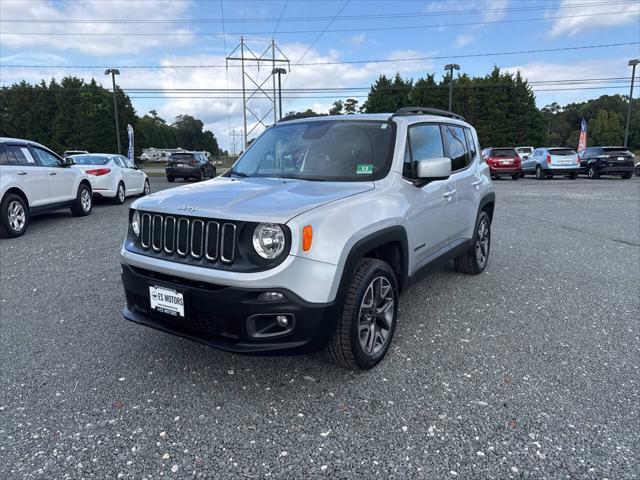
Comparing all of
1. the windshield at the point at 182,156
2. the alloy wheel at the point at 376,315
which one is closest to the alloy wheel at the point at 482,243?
the alloy wheel at the point at 376,315

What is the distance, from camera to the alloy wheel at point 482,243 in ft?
18.7

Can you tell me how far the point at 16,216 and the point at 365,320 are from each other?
791cm

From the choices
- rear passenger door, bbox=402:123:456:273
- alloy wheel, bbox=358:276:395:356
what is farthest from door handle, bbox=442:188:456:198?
alloy wheel, bbox=358:276:395:356

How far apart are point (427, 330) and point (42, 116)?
75.9 metres

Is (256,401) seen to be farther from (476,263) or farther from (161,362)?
(476,263)

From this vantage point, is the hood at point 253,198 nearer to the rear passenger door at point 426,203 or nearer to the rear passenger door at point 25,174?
the rear passenger door at point 426,203

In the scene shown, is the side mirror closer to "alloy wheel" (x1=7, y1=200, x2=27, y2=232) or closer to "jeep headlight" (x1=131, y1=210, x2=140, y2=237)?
"jeep headlight" (x1=131, y1=210, x2=140, y2=237)

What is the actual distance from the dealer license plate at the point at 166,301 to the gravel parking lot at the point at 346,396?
565 mm

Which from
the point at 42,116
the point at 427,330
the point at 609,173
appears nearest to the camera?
the point at 427,330

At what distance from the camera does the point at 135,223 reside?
3393 millimetres

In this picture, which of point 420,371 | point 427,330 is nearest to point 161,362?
point 420,371

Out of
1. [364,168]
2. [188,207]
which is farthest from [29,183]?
[364,168]

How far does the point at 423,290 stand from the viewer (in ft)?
17.0

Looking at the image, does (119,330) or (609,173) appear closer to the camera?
(119,330)
